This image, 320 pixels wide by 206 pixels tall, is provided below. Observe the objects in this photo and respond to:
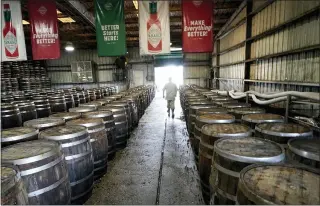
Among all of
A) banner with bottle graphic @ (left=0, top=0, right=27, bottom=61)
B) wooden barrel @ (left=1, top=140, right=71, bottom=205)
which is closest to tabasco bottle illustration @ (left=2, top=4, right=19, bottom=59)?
banner with bottle graphic @ (left=0, top=0, right=27, bottom=61)

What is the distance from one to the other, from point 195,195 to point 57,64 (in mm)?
20311

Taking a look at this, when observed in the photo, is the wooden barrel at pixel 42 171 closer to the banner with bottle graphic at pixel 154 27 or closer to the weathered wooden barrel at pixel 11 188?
the weathered wooden barrel at pixel 11 188

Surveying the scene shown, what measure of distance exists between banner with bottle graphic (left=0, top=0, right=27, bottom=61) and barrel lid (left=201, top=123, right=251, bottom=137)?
6380 mm

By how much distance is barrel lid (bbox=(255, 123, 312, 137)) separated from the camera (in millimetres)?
2470

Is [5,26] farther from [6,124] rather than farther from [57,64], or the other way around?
[57,64]

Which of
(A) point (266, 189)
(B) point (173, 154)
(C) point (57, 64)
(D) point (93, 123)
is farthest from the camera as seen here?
(C) point (57, 64)

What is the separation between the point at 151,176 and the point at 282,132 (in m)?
2.51

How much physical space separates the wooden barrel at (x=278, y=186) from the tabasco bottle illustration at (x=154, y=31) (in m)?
4.83

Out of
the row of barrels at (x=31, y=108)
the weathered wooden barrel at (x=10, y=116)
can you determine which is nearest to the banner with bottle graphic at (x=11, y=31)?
the row of barrels at (x=31, y=108)

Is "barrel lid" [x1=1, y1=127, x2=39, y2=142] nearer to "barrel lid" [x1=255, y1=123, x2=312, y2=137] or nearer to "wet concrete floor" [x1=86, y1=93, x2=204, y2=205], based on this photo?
"wet concrete floor" [x1=86, y1=93, x2=204, y2=205]

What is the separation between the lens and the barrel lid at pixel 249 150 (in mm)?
1851

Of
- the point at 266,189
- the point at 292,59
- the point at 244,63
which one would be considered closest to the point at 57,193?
the point at 266,189

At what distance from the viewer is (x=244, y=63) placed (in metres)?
7.69

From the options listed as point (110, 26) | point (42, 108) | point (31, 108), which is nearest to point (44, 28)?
point (110, 26)
